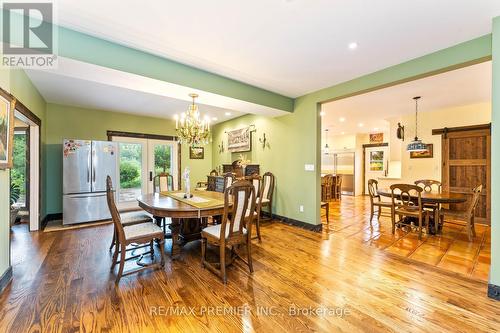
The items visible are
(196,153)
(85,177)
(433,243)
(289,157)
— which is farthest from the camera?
(196,153)

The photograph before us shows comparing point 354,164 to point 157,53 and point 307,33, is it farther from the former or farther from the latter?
point 157,53

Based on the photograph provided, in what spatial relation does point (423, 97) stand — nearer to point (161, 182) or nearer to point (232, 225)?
point (232, 225)

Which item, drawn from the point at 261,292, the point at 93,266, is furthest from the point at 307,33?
the point at 93,266

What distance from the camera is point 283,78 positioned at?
11.6 ft

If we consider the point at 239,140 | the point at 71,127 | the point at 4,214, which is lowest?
the point at 4,214

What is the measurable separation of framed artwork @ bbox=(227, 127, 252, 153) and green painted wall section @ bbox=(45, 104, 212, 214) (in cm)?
223

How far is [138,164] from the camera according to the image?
6.05 metres

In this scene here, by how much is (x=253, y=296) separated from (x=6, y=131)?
3152mm

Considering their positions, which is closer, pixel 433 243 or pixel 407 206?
pixel 433 243

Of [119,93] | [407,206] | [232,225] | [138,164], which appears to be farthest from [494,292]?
[138,164]

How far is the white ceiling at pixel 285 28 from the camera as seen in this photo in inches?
76.9

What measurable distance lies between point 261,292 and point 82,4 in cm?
321

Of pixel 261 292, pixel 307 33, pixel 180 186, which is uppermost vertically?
pixel 307 33

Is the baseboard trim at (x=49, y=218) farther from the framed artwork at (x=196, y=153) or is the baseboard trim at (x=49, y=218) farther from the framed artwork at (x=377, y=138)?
the framed artwork at (x=377, y=138)
